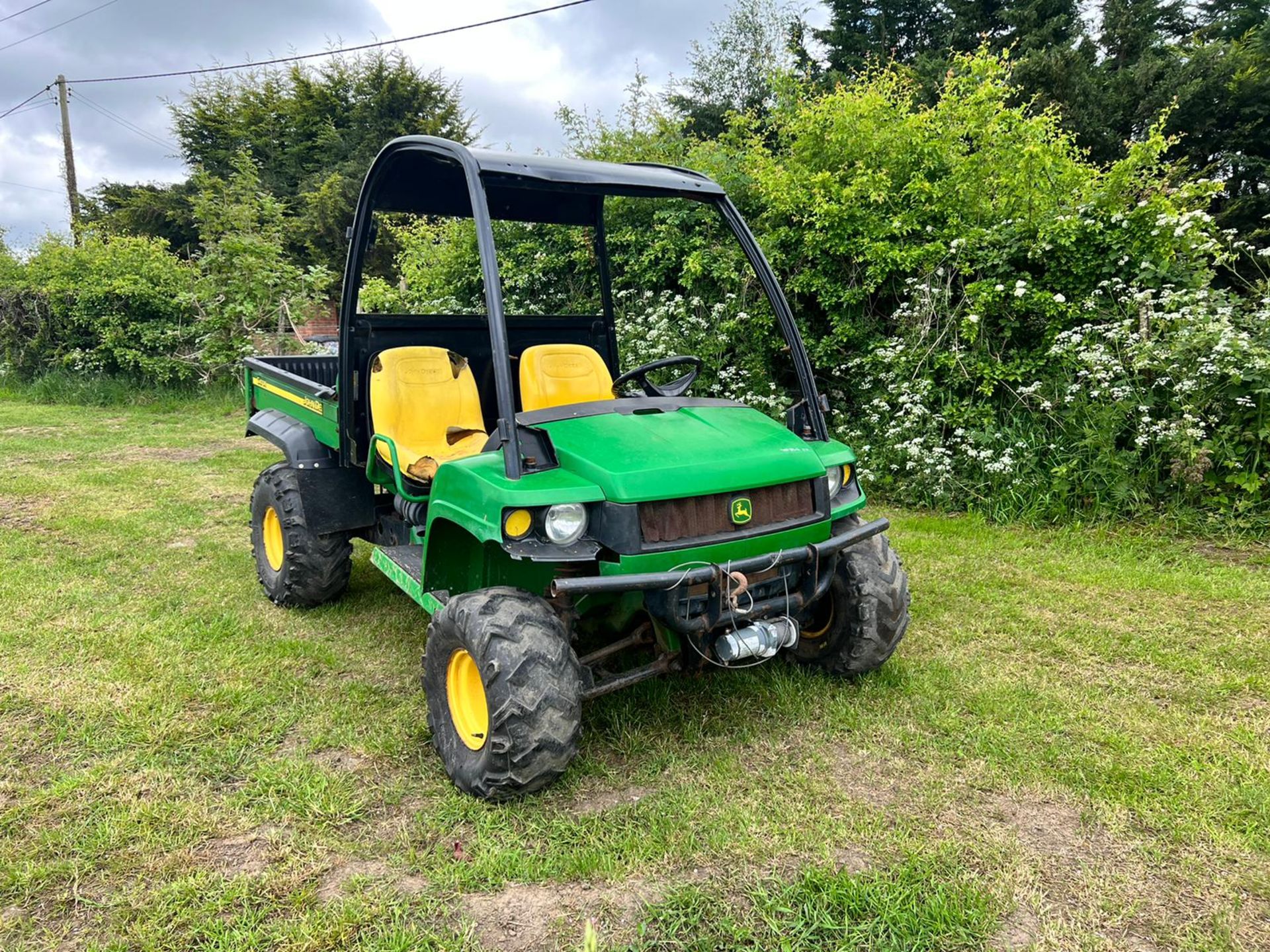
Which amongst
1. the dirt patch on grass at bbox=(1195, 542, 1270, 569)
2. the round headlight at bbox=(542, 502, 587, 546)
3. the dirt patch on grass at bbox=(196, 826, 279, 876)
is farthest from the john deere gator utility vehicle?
the dirt patch on grass at bbox=(1195, 542, 1270, 569)

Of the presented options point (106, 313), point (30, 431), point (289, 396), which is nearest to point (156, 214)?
point (106, 313)

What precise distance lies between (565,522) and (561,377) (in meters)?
1.63

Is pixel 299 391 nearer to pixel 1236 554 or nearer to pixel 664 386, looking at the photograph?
pixel 664 386

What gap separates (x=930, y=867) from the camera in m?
2.25

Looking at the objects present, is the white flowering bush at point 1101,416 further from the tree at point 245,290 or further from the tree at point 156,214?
the tree at point 156,214

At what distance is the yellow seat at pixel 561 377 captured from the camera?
3941 millimetres

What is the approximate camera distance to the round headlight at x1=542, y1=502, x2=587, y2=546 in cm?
249

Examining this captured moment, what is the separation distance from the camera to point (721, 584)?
2.54 m

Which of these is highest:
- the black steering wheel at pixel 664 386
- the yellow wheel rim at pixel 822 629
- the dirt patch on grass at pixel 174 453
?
the black steering wheel at pixel 664 386

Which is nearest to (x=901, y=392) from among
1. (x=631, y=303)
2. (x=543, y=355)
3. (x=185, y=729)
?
(x=631, y=303)

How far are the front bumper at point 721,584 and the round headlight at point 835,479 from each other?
0.63 ft

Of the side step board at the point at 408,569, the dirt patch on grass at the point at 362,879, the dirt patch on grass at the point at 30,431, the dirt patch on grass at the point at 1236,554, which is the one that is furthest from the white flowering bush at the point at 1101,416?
the dirt patch on grass at the point at 30,431

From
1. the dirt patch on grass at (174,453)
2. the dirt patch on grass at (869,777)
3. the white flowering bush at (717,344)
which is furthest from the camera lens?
the dirt patch on grass at (174,453)

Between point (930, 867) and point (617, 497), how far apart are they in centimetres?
130
